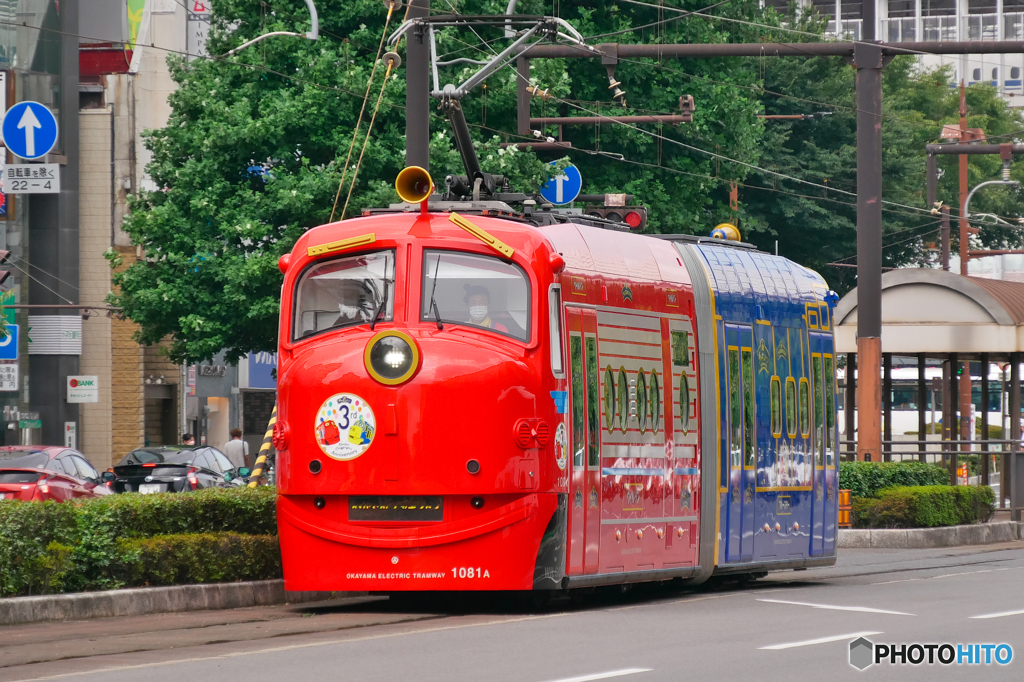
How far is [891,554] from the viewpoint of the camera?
2297cm

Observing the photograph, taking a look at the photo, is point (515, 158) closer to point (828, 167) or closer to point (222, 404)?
point (828, 167)

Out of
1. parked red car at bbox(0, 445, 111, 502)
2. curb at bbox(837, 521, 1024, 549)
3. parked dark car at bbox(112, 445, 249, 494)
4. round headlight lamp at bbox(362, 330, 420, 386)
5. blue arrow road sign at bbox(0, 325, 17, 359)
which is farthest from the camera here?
blue arrow road sign at bbox(0, 325, 17, 359)

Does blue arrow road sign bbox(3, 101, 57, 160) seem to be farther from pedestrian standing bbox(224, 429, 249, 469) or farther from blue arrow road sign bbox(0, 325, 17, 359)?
pedestrian standing bbox(224, 429, 249, 469)

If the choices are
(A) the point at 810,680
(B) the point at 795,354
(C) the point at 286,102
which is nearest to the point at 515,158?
(C) the point at 286,102

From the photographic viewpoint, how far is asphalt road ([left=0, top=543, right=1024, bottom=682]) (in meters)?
10.1

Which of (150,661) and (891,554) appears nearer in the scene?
(150,661)

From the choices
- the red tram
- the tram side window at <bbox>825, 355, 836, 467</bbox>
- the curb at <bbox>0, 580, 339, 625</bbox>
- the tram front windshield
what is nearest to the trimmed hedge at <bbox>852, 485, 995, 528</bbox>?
the tram side window at <bbox>825, 355, 836, 467</bbox>

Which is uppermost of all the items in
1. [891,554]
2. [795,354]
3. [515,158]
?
[515,158]

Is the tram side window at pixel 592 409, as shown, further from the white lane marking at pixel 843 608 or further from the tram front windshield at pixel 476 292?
the white lane marking at pixel 843 608

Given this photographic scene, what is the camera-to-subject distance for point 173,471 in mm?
28391

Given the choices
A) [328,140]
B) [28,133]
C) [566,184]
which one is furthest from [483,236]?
[28,133]

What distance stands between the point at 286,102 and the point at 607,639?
20.0m

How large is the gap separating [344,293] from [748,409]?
4509 mm

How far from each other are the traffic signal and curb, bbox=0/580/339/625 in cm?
477
